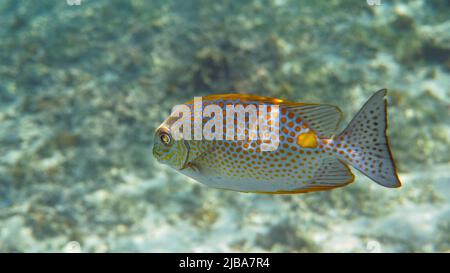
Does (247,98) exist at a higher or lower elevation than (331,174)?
higher

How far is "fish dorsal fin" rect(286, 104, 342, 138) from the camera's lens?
3.59 feet

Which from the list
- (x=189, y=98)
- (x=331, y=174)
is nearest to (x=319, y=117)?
(x=331, y=174)

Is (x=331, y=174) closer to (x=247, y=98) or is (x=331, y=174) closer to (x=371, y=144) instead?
(x=371, y=144)

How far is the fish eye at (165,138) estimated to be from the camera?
3.78 ft

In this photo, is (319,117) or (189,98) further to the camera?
(189,98)

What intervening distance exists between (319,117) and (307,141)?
0.09 metres

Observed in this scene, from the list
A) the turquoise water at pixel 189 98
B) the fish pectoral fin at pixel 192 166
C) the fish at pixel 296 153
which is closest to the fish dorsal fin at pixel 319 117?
the fish at pixel 296 153

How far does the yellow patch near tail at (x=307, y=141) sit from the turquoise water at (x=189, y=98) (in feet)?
6.33

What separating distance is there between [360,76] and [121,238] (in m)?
3.28

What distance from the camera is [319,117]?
1.11 m

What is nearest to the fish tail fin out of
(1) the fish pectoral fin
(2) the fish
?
(2) the fish

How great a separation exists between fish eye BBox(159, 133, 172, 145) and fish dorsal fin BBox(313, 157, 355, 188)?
1.66ft

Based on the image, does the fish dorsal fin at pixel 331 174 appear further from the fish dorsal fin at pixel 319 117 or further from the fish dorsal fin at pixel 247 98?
the fish dorsal fin at pixel 247 98

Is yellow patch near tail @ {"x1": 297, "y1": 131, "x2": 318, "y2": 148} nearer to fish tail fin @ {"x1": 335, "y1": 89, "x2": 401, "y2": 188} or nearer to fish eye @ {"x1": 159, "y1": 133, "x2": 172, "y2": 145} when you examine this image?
fish tail fin @ {"x1": 335, "y1": 89, "x2": 401, "y2": 188}
